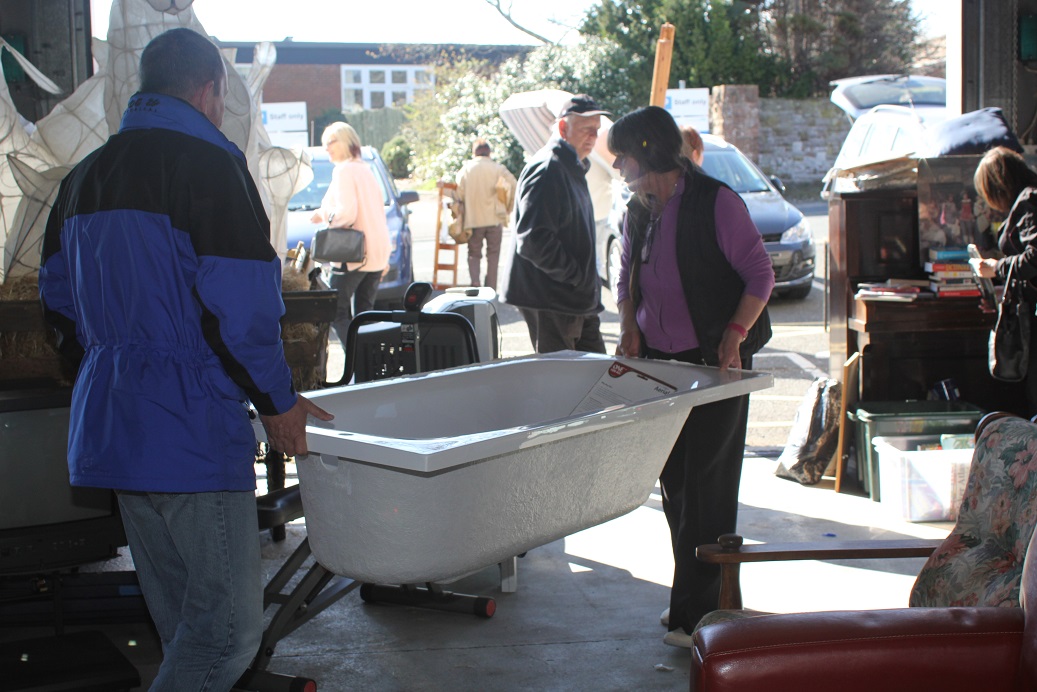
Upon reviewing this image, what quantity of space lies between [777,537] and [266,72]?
2869 mm

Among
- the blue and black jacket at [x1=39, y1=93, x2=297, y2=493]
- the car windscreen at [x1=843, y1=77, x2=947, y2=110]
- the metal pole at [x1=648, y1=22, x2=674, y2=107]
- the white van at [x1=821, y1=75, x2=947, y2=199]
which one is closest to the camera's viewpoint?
the blue and black jacket at [x1=39, y1=93, x2=297, y2=493]

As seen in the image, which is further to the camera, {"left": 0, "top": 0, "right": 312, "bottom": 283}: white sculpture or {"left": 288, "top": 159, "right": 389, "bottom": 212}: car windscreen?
{"left": 288, "top": 159, "right": 389, "bottom": 212}: car windscreen

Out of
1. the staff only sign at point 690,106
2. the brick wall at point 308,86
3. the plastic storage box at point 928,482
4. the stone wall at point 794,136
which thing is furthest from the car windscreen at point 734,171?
the brick wall at point 308,86

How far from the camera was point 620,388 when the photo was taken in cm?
337

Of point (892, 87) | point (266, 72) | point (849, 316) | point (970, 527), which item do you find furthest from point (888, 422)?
point (892, 87)

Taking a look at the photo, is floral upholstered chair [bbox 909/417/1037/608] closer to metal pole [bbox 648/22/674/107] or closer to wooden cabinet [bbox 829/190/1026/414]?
wooden cabinet [bbox 829/190/1026/414]

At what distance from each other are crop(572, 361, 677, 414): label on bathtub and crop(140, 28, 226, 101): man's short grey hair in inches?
59.9

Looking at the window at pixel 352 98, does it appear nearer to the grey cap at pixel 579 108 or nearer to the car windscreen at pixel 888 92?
the car windscreen at pixel 888 92

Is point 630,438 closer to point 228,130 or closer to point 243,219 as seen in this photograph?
point 243,219

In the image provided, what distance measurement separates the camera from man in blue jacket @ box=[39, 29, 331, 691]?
7.18 ft

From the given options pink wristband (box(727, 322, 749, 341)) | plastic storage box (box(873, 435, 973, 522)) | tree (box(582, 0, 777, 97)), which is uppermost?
tree (box(582, 0, 777, 97))

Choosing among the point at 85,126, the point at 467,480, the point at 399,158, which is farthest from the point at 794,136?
the point at 467,480

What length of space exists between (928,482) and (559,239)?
1.93 m

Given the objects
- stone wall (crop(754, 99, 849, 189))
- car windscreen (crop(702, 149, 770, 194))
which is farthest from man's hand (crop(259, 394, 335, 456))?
stone wall (crop(754, 99, 849, 189))
